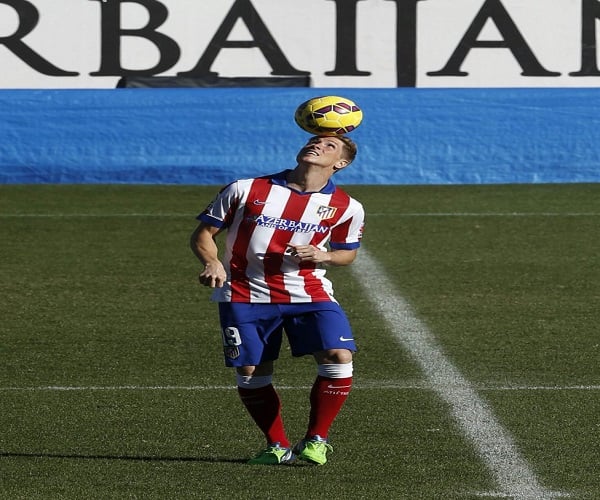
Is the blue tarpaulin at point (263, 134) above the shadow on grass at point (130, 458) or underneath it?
underneath

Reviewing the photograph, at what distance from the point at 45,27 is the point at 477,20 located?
5.93m

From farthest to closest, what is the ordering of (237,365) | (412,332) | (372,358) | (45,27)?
1. (45,27)
2. (412,332)
3. (372,358)
4. (237,365)

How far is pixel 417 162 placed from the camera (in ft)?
52.9

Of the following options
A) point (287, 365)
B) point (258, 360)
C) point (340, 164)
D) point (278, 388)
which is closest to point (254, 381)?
point (258, 360)

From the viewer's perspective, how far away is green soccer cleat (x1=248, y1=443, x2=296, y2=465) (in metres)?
5.71

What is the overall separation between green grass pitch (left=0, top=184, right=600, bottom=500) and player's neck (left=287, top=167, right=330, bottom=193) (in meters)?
1.13

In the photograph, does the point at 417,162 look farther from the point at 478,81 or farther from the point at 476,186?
the point at 478,81

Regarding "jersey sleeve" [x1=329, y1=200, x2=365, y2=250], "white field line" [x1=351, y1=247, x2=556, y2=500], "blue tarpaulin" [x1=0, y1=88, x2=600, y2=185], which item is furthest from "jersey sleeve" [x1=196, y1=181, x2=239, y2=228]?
"blue tarpaulin" [x1=0, y1=88, x2=600, y2=185]

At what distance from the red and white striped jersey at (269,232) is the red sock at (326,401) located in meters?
0.35

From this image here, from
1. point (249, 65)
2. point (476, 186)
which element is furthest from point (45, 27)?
point (476, 186)

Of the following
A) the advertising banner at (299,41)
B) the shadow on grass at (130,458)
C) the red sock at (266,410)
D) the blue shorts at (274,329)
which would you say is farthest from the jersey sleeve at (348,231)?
the advertising banner at (299,41)

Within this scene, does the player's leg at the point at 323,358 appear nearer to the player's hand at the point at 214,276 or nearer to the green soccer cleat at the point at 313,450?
the green soccer cleat at the point at 313,450

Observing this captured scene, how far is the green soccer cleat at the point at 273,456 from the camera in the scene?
571 cm

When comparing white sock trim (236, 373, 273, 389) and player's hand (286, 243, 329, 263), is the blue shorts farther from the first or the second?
player's hand (286, 243, 329, 263)
